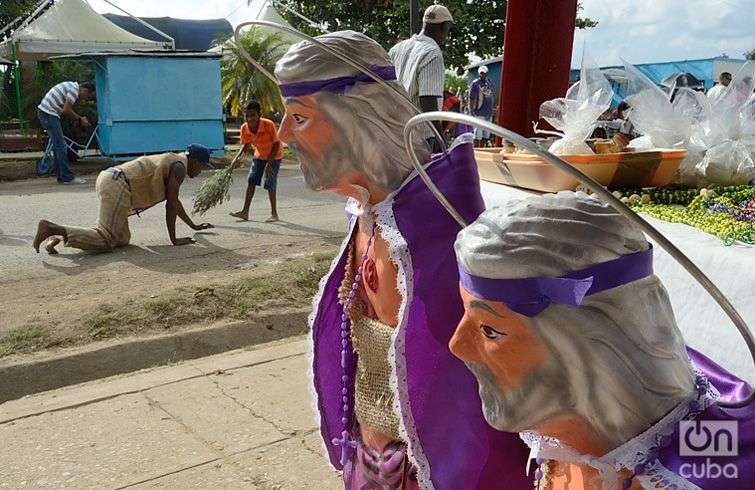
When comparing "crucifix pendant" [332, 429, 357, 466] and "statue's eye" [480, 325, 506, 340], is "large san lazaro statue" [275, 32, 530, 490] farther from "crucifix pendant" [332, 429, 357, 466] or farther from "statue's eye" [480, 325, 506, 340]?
"statue's eye" [480, 325, 506, 340]

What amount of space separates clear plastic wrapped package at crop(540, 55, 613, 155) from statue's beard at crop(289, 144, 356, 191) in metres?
0.78

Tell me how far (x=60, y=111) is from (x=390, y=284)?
1229 cm

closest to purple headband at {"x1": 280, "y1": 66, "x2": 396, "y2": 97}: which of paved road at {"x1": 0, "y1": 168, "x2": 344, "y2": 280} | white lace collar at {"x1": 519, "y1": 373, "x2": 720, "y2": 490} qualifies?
white lace collar at {"x1": 519, "y1": 373, "x2": 720, "y2": 490}

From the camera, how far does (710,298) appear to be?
1.65 metres

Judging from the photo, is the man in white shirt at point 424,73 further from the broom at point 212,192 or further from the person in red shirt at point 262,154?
the broom at point 212,192

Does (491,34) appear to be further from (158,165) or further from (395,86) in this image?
(395,86)

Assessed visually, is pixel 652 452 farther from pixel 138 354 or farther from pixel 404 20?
pixel 404 20

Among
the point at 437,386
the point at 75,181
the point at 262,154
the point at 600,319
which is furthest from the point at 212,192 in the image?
the point at 600,319

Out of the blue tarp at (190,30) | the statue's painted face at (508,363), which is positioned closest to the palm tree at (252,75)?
the blue tarp at (190,30)

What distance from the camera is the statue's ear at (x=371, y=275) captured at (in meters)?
1.84

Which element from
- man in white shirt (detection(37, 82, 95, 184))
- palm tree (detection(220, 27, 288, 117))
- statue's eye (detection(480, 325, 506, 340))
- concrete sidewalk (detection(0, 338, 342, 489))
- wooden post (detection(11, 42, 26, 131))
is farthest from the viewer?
palm tree (detection(220, 27, 288, 117))

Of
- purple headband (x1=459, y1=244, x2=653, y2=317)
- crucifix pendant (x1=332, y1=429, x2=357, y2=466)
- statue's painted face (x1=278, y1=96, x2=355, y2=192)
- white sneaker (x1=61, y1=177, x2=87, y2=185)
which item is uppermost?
statue's painted face (x1=278, y1=96, x2=355, y2=192)

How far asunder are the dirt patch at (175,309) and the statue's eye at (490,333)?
158 inches

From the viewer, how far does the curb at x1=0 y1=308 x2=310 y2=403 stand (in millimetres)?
4281
